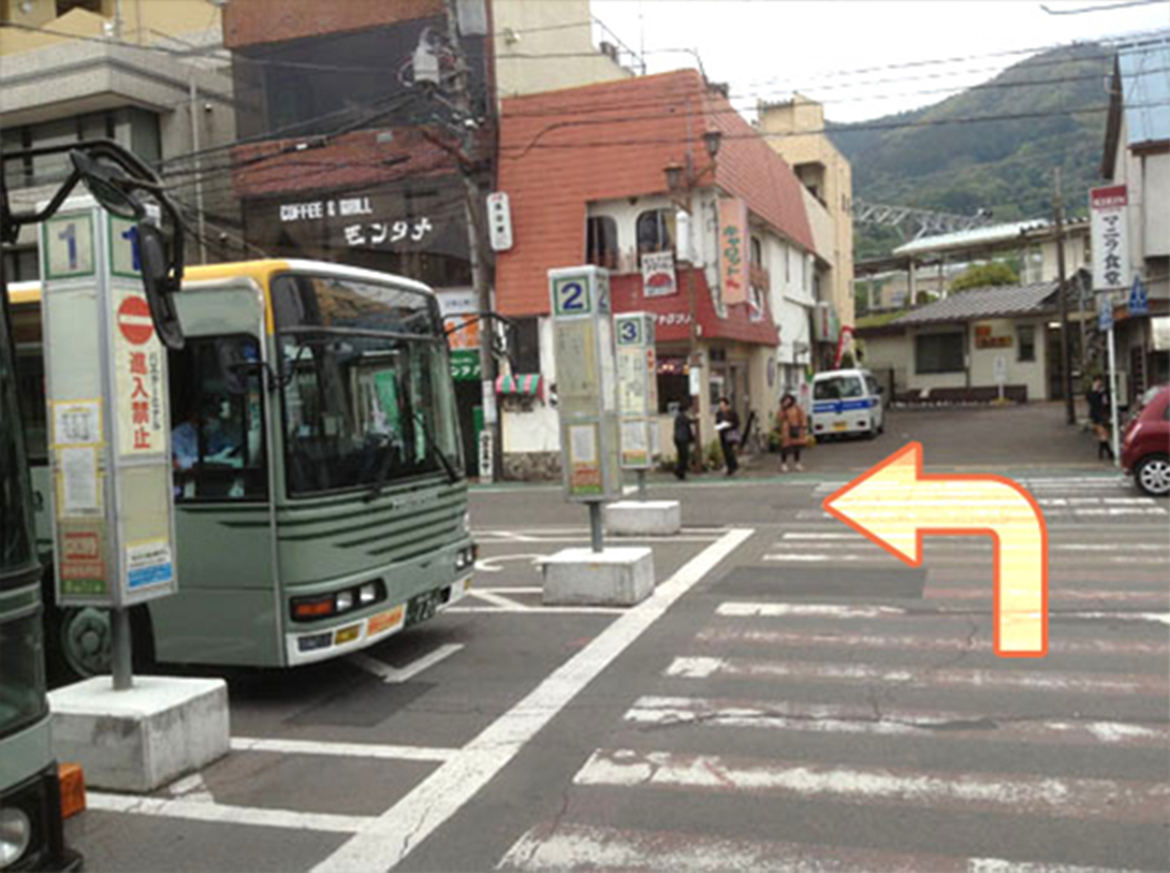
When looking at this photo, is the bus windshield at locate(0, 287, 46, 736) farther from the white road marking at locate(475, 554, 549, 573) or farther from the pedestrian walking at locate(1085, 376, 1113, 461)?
the pedestrian walking at locate(1085, 376, 1113, 461)

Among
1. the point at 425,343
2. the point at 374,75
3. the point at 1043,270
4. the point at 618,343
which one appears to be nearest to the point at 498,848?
the point at 425,343

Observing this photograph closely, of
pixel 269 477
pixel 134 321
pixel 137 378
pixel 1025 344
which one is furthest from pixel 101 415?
pixel 1025 344

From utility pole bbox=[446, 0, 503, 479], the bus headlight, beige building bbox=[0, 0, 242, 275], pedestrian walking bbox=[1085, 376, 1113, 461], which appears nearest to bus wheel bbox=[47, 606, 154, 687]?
the bus headlight

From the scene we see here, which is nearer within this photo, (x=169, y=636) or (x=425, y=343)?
(x=169, y=636)

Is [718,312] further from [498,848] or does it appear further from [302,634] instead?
[498,848]

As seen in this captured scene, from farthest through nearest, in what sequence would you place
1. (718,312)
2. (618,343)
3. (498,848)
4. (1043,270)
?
(1043,270), (718,312), (618,343), (498,848)

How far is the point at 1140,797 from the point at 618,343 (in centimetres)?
1130

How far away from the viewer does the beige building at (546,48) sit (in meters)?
25.9

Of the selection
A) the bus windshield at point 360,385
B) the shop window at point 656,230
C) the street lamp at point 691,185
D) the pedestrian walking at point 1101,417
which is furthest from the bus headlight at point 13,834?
the pedestrian walking at point 1101,417

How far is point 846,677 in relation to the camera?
738cm

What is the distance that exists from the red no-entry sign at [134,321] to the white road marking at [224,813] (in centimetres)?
235

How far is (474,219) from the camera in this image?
23.7 meters

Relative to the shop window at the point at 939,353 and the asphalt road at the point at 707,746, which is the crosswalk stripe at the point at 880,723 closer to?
the asphalt road at the point at 707,746

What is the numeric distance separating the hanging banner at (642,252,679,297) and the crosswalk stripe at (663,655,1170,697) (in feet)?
55.0
